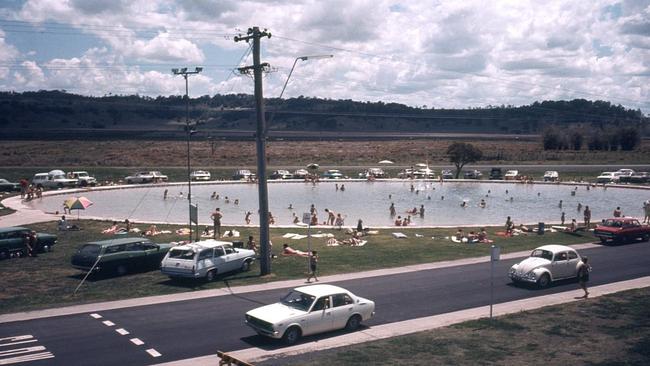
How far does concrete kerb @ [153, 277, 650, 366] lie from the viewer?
50.0 ft

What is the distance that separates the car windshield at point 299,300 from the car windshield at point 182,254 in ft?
23.7

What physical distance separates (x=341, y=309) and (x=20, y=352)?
8.66m

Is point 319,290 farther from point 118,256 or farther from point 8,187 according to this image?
point 8,187

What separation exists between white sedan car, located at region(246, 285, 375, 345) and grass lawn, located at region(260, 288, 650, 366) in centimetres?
119

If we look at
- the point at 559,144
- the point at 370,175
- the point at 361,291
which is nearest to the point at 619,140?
the point at 559,144

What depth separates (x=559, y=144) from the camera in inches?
5037

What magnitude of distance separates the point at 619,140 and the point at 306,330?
132 meters

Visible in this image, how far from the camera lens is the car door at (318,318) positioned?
54.3 ft

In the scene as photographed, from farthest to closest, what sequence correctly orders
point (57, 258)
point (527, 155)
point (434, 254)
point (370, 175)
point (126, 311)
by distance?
point (527, 155) < point (370, 175) < point (434, 254) < point (57, 258) < point (126, 311)

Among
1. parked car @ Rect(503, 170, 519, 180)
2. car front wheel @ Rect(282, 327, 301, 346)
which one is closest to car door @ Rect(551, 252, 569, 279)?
car front wheel @ Rect(282, 327, 301, 346)

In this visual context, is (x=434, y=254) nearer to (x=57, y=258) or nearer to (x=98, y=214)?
(x=57, y=258)

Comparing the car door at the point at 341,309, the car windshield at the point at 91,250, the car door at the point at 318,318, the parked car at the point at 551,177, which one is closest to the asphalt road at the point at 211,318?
the car door at the point at 318,318

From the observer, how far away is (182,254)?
77.3ft

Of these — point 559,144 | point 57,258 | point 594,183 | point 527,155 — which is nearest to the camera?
point 57,258
